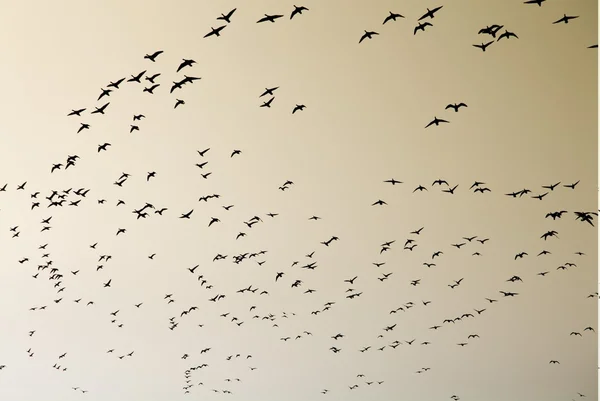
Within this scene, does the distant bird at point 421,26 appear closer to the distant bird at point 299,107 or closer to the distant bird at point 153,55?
the distant bird at point 299,107

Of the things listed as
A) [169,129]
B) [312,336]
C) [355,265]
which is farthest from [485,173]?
[169,129]

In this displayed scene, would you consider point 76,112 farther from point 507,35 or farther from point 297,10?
point 507,35

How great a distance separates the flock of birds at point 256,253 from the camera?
5.01ft

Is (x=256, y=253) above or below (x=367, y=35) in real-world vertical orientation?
below

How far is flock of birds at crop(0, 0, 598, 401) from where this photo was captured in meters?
1.53

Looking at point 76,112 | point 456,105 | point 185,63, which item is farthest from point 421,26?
point 76,112

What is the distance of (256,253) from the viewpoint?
1.71 m

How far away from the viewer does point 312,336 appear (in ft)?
6.01

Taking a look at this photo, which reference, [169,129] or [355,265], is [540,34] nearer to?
[355,265]

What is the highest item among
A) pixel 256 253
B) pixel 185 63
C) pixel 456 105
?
pixel 185 63

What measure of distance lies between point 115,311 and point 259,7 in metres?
1.16

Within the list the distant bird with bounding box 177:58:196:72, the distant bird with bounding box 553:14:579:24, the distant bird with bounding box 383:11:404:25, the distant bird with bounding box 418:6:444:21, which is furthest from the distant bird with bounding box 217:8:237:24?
the distant bird with bounding box 553:14:579:24

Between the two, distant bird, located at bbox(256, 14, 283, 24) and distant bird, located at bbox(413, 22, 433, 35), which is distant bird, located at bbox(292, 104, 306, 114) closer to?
distant bird, located at bbox(256, 14, 283, 24)

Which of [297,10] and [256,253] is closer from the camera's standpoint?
[297,10]
